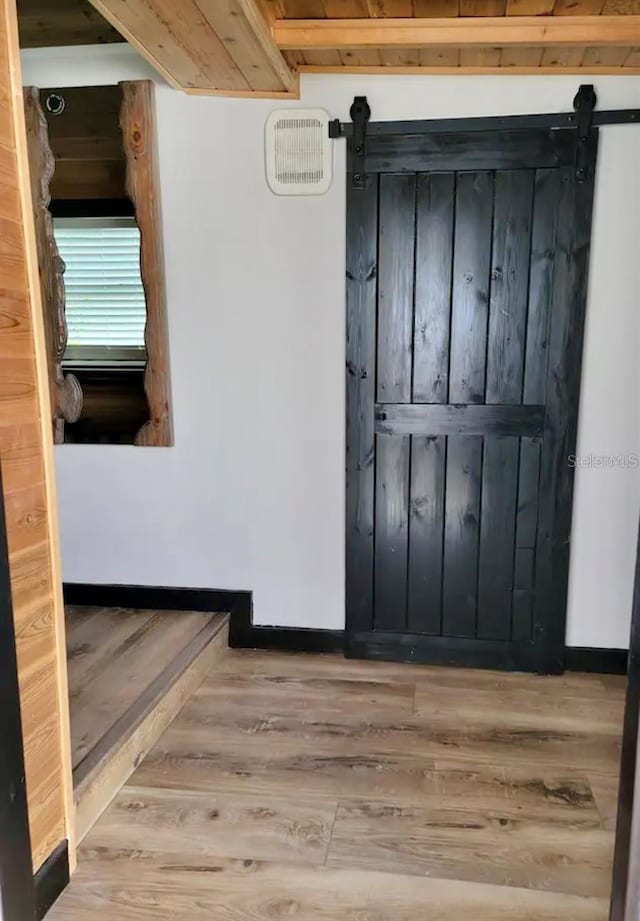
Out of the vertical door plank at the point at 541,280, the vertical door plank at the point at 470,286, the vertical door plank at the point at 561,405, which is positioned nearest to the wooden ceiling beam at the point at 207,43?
the vertical door plank at the point at 470,286

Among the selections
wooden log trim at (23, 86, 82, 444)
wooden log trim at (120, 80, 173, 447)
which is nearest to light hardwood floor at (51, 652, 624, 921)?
wooden log trim at (120, 80, 173, 447)

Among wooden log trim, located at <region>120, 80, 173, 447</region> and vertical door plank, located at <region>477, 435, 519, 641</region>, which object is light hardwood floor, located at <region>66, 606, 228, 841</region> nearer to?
wooden log trim, located at <region>120, 80, 173, 447</region>

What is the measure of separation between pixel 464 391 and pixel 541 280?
0.50 metres

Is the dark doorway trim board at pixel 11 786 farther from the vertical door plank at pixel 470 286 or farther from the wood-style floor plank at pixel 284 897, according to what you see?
the vertical door plank at pixel 470 286

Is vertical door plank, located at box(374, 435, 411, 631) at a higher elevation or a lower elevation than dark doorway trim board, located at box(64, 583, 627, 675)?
higher

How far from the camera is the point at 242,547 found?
292 centimetres

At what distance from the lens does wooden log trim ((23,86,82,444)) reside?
2668mm

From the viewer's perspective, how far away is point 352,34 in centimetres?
224

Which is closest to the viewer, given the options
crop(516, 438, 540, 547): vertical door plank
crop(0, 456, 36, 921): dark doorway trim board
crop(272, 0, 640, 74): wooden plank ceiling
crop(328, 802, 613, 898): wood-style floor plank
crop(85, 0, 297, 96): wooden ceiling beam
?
crop(0, 456, 36, 921): dark doorway trim board

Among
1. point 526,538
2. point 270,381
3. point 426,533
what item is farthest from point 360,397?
point 526,538

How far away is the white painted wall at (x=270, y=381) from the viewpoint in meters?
2.54

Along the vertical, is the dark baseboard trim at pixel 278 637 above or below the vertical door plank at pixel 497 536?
below

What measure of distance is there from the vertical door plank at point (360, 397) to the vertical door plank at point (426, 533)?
17cm

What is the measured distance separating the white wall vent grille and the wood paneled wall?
1291mm
